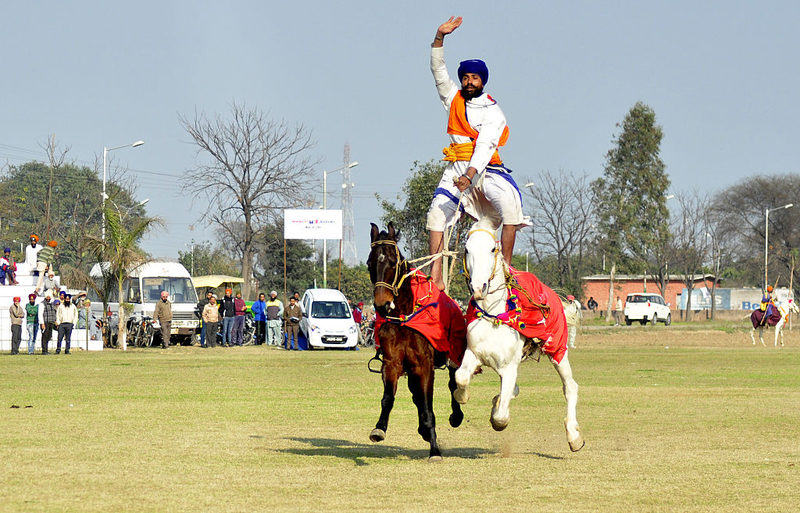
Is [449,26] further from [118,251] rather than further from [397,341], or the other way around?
[118,251]

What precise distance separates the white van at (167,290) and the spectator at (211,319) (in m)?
2.77

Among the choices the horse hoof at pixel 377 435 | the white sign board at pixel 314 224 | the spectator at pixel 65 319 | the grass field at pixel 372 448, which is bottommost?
the grass field at pixel 372 448

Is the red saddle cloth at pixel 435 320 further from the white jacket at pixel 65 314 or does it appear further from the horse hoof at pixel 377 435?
the white jacket at pixel 65 314

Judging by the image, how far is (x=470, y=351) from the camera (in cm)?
934

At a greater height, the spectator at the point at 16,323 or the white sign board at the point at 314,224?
the white sign board at the point at 314,224

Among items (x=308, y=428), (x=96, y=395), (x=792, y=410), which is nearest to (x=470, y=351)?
(x=308, y=428)

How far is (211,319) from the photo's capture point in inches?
1516

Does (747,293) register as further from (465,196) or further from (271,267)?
(465,196)

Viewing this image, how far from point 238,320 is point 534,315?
103ft

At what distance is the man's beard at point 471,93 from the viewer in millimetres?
10203

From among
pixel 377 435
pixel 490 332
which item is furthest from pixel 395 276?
pixel 377 435

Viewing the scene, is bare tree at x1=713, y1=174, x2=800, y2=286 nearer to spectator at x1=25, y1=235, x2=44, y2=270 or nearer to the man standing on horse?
spectator at x1=25, y1=235, x2=44, y2=270

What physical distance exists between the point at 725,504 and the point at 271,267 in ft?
282

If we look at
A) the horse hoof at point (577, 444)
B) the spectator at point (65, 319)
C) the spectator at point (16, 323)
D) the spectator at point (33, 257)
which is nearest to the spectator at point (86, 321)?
the spectator at point (65, 319)
